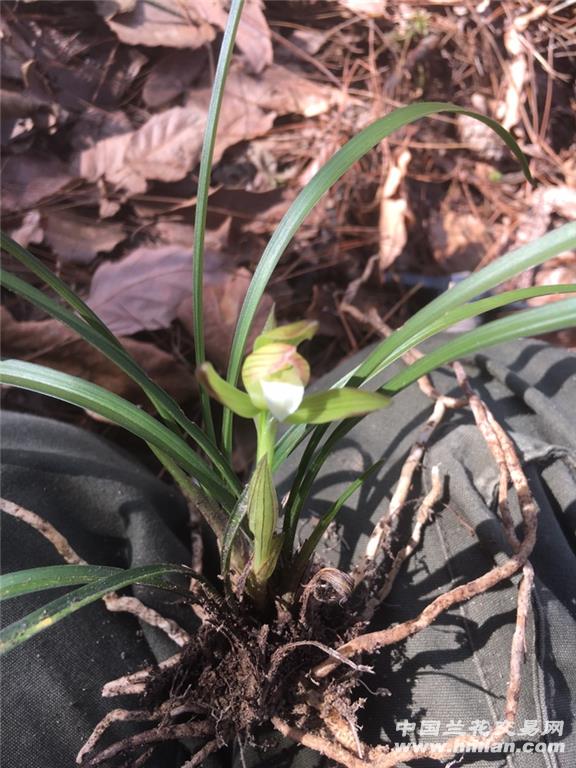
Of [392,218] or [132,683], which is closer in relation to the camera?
[132,683]

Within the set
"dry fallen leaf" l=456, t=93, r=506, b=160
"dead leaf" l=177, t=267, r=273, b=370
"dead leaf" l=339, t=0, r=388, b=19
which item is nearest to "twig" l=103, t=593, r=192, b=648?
"dead leaf" l=177, t=267, r=273, b=370

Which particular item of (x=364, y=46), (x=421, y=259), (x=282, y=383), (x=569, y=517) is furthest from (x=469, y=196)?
(x=282, y=383)

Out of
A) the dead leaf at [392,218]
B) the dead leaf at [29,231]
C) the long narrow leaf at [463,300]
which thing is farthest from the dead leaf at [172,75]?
the long narrow leaf at [463,300]

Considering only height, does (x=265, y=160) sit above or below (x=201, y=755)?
above

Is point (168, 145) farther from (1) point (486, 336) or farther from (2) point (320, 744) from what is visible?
(2) point (320, 744)

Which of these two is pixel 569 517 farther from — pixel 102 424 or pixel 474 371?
pixel 102 424

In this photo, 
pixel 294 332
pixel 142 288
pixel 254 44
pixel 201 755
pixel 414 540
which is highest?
pixel 254 44

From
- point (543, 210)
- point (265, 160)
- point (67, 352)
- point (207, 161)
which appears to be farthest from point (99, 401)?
point (543, 210)
